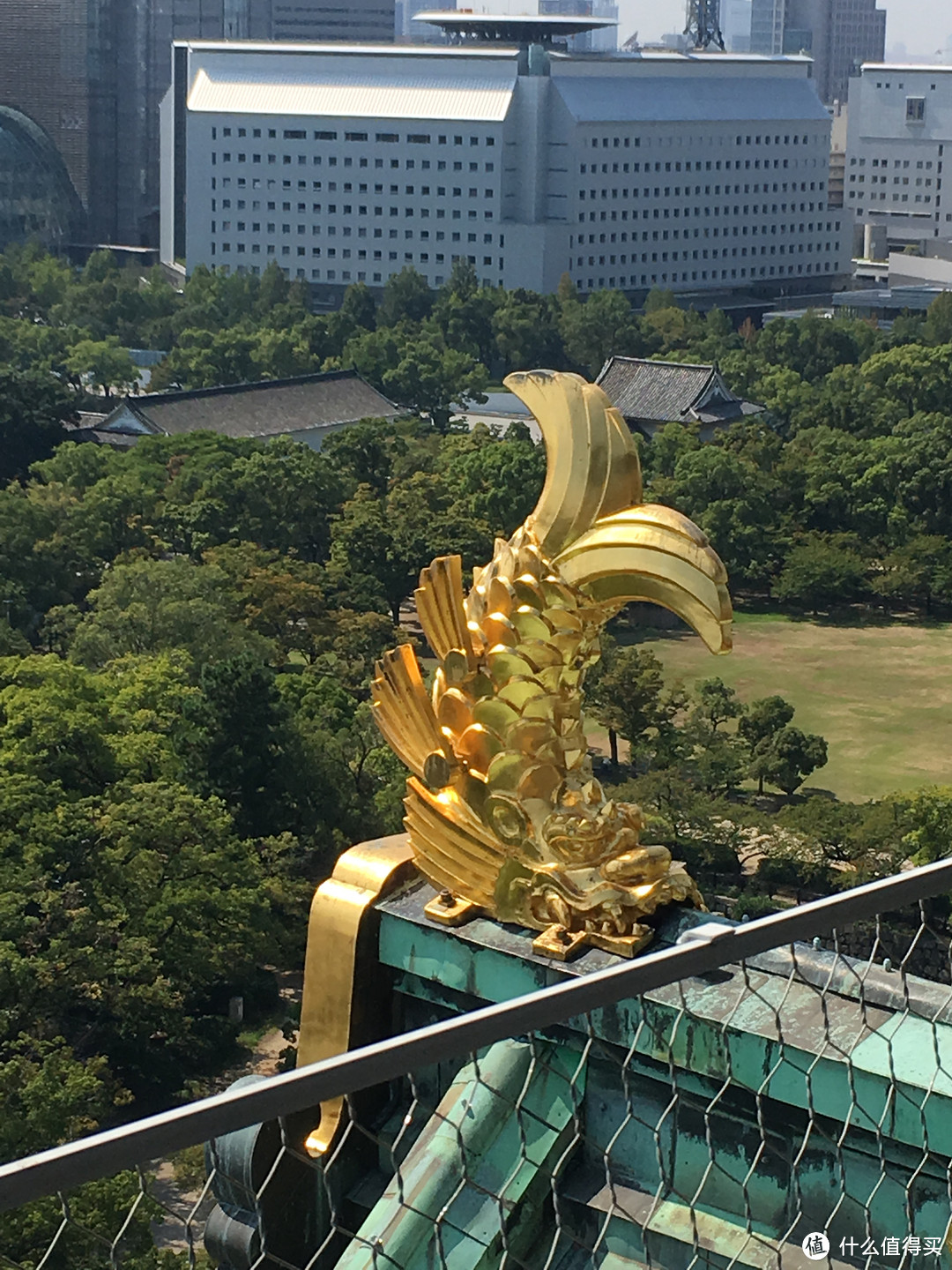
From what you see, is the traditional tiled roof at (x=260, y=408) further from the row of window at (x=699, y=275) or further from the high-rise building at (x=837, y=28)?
the high-rise building at (x=837, y=28)

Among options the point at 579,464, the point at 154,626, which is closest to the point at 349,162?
the point at 154,626

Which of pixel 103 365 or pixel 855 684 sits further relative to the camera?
pixel 103 365

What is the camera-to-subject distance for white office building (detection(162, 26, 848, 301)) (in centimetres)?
7938

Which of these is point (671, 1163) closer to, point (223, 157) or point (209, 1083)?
point (209, 1083)

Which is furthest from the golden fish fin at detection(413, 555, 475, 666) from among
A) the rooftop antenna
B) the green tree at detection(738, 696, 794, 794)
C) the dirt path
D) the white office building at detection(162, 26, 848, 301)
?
the rooftop antenna

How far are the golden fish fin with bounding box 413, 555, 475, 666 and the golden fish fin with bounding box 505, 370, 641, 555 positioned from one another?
0.41 meters

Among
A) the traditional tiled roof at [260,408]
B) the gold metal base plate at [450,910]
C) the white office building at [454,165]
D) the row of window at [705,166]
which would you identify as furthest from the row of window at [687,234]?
the gold metal base plate at [450,910]

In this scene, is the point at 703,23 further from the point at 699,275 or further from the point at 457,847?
the point at 457,847

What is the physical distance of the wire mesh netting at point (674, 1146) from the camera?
21.6ft

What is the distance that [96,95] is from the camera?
85312 millimetres

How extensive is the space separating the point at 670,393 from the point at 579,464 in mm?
44222

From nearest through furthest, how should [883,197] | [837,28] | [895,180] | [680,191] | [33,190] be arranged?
[33,190] < [680,191] < [895,180] < [883,197] < [837,28]

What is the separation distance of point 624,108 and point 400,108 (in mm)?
8908

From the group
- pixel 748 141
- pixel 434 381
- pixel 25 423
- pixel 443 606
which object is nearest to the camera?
pixel 443 606
